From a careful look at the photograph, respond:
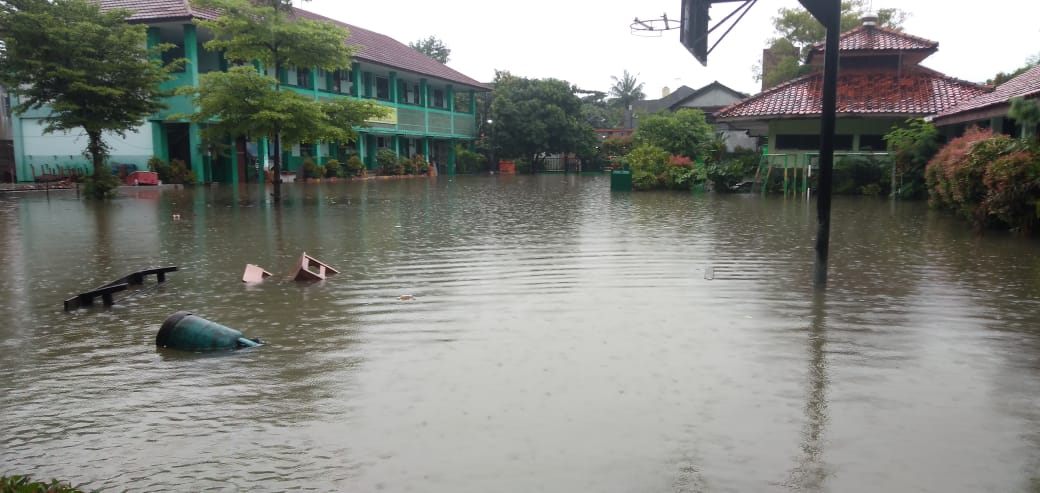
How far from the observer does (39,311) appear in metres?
7.65

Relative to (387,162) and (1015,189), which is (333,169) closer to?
(387,162)

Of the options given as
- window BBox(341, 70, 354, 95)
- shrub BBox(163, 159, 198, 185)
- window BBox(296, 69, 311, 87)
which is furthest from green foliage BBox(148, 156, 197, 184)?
window BBox(341, 70, 354, 95)

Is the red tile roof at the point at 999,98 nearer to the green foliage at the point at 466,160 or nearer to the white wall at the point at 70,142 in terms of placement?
the white wall at the point at 70,142

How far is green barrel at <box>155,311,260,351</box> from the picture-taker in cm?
609

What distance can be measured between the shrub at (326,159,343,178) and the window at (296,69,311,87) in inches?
157

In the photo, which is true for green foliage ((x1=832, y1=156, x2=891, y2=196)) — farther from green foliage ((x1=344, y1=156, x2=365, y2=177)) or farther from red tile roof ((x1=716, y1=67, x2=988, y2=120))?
green foliage ((x1=344, y1=156, x2=365, y2=177))

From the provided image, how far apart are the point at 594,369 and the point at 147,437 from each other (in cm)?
287

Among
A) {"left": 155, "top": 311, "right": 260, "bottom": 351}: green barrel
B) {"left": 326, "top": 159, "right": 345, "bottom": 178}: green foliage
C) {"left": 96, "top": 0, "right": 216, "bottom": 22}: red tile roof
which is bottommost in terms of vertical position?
{"left": 155, "top": 311, "right": 260, "bottom": 351}: green barrel

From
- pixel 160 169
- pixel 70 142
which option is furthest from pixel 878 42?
pixel 70 142

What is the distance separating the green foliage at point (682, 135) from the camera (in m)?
34.6

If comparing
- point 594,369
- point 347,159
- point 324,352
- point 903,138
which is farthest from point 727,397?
point 347,159

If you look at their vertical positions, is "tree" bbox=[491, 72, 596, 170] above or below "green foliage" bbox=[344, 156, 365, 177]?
above

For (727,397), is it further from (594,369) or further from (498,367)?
(498,367)

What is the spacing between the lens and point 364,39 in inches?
1753
